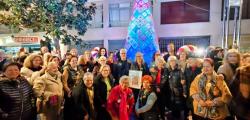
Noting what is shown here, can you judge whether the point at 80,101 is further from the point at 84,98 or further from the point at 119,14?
the point at 119,14

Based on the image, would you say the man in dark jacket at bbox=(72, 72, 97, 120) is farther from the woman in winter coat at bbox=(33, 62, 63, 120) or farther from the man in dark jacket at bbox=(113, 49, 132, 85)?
the man in dark jacket at bbox=(113, 49, 132, 85)

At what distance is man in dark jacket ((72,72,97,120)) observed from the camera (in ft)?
21.2

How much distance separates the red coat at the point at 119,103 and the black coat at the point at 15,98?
1.81 metres

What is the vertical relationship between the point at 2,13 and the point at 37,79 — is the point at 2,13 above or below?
above

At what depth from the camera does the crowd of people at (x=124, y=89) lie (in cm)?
520

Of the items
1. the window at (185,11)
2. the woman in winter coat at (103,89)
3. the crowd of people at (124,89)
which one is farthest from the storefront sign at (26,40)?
the woman in winter coat at (103,89)

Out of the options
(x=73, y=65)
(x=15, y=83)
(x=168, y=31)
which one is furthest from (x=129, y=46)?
(x=168, y=31)

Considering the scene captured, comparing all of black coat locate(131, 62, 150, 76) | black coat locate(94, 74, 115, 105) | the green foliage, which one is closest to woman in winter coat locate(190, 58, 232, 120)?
black coat locate(94, 74, 115, 105)

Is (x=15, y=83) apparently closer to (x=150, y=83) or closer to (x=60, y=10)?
(x=150, y=83)

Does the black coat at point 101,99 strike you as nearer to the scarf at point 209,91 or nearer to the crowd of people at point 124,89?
the crowd of people at point 124,89

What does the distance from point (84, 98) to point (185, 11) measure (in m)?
14.6

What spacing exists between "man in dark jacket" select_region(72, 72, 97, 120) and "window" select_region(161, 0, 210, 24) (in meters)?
14.0

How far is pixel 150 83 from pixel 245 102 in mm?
2376

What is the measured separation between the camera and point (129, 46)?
10.9 metres
